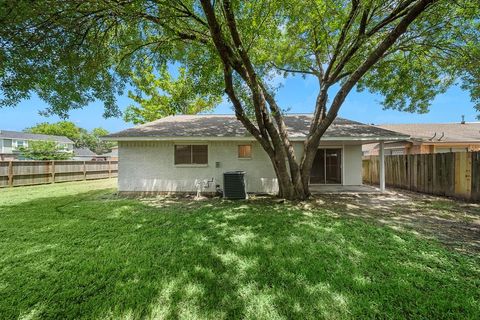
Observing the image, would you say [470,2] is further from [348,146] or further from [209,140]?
[209,140]

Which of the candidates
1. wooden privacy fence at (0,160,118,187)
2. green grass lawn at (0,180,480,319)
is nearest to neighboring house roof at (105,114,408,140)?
green grass lawn at (0,180,480,319)

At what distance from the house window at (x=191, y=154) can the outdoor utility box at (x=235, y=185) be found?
1698 mm

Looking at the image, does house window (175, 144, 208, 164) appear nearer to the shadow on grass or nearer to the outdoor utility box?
the outdoor utility box

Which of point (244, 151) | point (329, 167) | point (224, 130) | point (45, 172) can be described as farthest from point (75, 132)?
point (329, 167)

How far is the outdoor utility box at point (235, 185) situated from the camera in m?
7.89

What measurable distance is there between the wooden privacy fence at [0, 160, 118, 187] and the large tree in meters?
7.47

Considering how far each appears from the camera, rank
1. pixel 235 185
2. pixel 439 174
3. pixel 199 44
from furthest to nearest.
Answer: pixel 439 174, pixel 235 185, pixel 199 44

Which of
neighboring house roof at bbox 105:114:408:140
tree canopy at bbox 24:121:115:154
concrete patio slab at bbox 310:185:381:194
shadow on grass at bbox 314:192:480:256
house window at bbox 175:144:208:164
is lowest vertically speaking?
shadow on grass at bbox 314:192:480:256

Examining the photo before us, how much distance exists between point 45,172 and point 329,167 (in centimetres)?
1597

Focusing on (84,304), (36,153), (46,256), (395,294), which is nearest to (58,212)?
(46,256)

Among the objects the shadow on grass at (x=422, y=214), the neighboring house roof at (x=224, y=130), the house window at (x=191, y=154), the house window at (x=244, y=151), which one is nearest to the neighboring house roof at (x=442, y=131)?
the neighboring house roof at (x=224, y=130)

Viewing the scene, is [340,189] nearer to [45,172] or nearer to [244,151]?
[244,151]

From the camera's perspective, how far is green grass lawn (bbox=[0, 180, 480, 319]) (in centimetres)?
222

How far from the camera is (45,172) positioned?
11.9 metres
